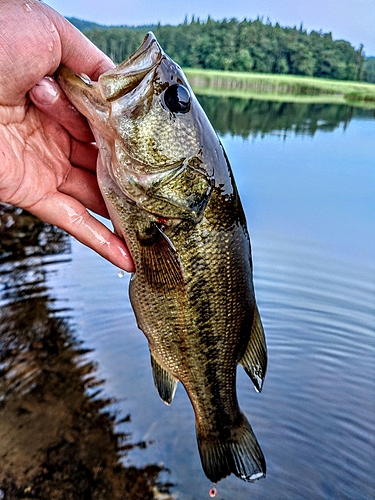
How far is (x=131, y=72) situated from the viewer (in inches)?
74.9

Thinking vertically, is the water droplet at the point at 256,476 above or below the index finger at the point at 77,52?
below

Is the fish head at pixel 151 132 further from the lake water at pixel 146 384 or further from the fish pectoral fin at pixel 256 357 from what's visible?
the lake water at pixel 146 384

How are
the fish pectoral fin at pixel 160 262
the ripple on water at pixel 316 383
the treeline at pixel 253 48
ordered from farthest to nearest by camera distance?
the treeline at pixel 253 48
the ripple on water at pixel 316 383
the fish pectoral fin at pixel 160 262

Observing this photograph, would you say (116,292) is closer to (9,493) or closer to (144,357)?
(144,357)

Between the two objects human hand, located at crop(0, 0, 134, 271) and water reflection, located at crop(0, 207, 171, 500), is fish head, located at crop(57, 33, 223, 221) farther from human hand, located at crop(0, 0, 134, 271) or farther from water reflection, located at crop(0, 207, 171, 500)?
water reflection, located at crop(0, 207, 171, 500)

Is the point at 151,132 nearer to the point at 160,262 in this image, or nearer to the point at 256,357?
the point at 160,262

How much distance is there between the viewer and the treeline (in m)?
75.8

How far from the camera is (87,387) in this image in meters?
4.25

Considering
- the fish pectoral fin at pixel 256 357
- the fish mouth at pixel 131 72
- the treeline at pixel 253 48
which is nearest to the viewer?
the fish mouth at pixel 131 72

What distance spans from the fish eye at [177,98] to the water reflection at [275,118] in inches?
730

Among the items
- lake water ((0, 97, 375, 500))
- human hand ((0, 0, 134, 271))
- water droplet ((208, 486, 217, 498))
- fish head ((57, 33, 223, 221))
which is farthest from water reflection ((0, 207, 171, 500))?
fish head ((57, 33, 223, 221))

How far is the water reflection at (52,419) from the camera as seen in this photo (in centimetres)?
340

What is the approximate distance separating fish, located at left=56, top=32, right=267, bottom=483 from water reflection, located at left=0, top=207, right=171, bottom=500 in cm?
163

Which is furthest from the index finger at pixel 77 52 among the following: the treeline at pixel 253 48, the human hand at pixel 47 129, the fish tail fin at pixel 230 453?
the treeline at pixel 253 48
